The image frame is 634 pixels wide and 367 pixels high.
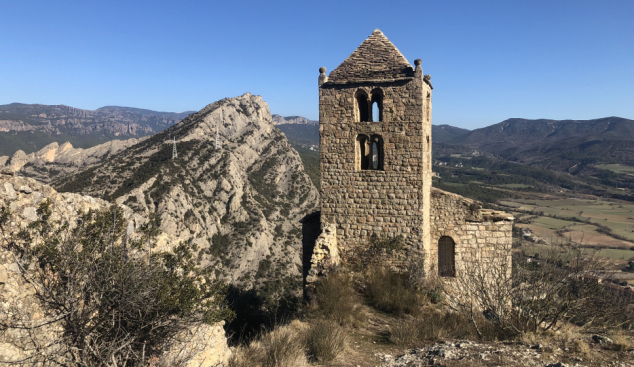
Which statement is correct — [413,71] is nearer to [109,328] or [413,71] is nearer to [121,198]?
[109,328]

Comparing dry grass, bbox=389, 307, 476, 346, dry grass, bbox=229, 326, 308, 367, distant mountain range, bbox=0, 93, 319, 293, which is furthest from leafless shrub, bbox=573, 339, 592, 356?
distant mountain range, bbox=0, 93, 319, 293

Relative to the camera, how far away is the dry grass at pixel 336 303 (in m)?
8.08

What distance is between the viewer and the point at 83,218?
6.08 metres

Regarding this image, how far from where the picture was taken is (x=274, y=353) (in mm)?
5957

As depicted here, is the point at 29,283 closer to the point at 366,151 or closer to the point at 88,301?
the point at 88,301

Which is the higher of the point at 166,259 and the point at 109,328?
the point at 166,259

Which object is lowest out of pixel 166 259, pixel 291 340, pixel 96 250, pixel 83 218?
pixel 291 340

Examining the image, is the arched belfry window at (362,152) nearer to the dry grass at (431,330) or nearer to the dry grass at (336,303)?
the dry grass at (336,303)

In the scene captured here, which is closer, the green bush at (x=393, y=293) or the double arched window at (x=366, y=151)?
the green bush at (x=393, y=293)

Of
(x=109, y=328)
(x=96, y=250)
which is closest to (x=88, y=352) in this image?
(x=109, y=328)

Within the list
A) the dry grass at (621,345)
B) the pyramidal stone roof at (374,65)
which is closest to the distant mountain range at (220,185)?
the pyramidal stone roof at (374,65)

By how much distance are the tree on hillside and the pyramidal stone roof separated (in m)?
7.61

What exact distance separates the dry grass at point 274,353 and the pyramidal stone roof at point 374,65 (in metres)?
7.41

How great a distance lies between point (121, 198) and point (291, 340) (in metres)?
48.3
